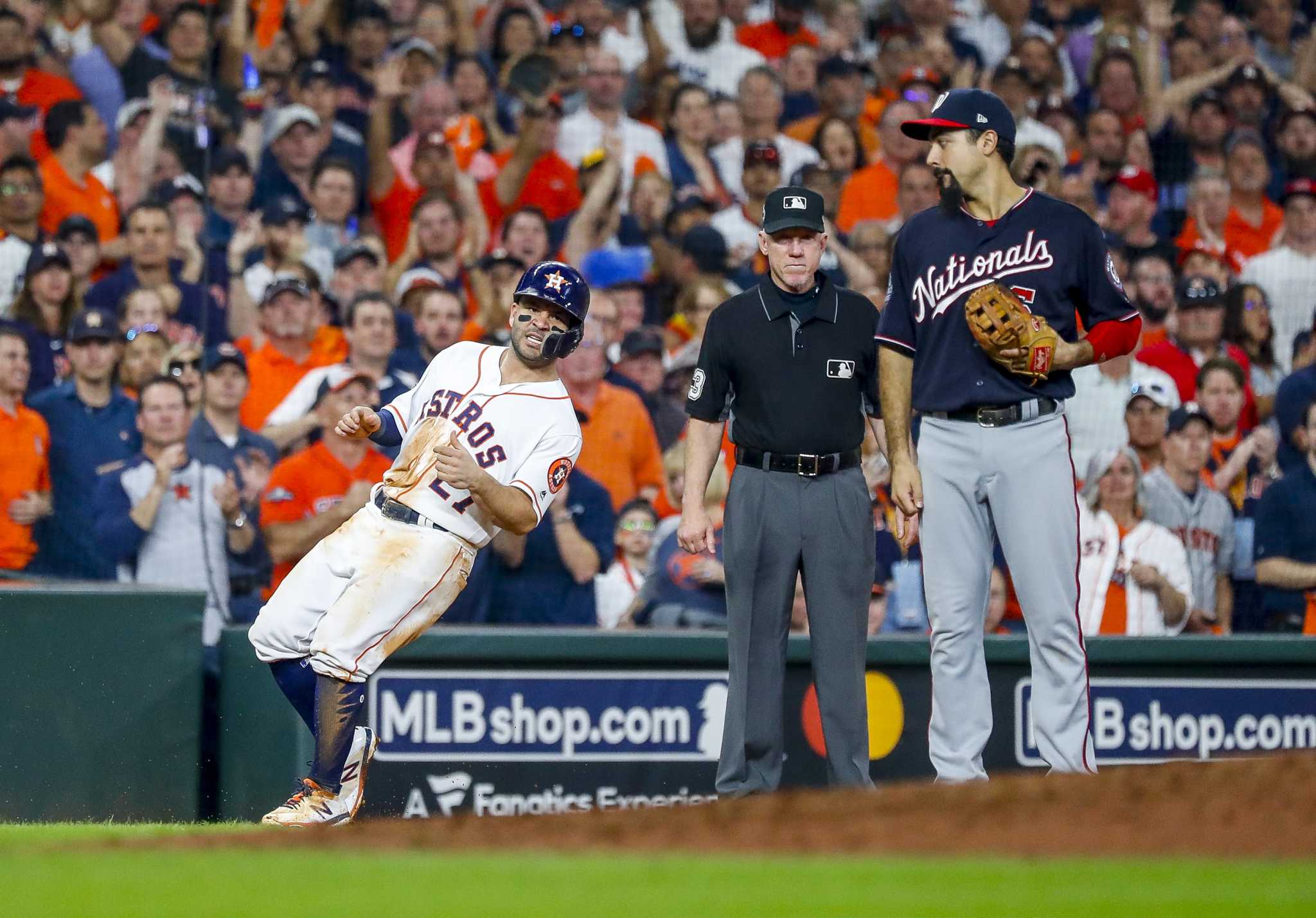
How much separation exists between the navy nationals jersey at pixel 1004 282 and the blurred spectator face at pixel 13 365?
4035mm

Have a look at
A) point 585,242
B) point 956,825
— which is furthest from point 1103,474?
point 956,825

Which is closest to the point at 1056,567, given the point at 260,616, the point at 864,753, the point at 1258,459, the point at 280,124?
the point at 864,753

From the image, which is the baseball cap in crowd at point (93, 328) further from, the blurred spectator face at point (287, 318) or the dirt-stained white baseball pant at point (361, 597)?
the dirt-stained white baseball pant at point (361, 597)

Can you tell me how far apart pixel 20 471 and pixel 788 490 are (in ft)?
11.4

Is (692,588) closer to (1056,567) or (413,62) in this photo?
(1056,567)

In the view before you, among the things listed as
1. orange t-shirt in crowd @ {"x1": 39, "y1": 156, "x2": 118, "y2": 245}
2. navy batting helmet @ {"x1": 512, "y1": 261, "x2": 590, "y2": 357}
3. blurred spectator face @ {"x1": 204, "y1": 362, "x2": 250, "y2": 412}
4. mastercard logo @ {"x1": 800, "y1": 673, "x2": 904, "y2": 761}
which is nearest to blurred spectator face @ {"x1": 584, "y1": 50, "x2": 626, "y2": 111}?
orange t-shirt in crowd @ {"x1": 39, "y1": 156, "x2": 118, "y2": 245}

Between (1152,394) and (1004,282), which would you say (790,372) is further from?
(1152,394)

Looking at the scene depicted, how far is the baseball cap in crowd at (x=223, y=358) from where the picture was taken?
731cm

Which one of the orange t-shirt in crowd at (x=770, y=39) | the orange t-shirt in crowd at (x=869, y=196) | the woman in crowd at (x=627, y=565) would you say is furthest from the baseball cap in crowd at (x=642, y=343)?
the orange t-shirt in crowd at (x=770, y=39)

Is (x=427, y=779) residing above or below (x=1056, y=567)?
below

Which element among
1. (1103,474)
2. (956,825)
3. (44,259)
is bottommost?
(956,825)

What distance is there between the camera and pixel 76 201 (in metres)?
8.47

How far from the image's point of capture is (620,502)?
24.7 ft

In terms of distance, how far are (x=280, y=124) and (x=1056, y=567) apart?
5.57 meters
